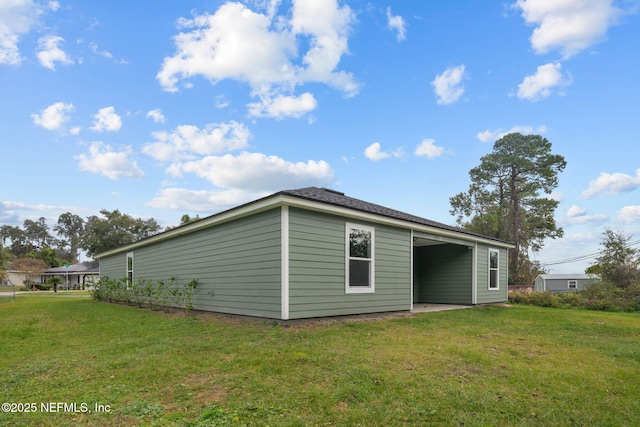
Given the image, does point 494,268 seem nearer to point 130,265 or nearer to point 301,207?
point 301,207

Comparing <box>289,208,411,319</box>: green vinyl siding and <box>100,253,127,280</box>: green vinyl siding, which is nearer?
<box>289,208,411,319</box>: green vinyl siding

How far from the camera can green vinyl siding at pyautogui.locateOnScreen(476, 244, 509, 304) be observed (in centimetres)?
1297

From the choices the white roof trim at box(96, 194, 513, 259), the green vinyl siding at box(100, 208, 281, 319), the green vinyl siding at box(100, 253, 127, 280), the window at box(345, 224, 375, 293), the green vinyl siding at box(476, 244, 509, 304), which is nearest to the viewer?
the white roof trim at box(96, 194, 513, 259)

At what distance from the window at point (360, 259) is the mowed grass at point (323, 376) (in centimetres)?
154

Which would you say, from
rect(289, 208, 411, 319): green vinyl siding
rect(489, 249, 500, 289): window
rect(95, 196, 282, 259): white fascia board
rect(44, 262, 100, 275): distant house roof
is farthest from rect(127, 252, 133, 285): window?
rect(44, 262, 100, 275): distant house roof

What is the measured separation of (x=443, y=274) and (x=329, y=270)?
23.9 feet

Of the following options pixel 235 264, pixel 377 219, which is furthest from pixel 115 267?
pixel 377 219

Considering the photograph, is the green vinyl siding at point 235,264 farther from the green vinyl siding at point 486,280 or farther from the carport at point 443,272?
the green vinyl siding at point 486,280

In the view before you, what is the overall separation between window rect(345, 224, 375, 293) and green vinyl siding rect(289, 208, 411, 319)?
0.44 ft

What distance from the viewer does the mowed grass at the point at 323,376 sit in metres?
2.97

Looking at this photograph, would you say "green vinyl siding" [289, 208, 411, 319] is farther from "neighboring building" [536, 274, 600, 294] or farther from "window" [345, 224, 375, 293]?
"neighboring building" [536, 274, 600, 294]

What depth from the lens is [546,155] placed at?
2856cm

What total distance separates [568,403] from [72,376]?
16.4 ft

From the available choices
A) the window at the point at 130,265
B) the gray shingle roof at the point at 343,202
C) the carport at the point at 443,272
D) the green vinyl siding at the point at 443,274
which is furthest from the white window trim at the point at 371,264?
the window at the point at 130,265
